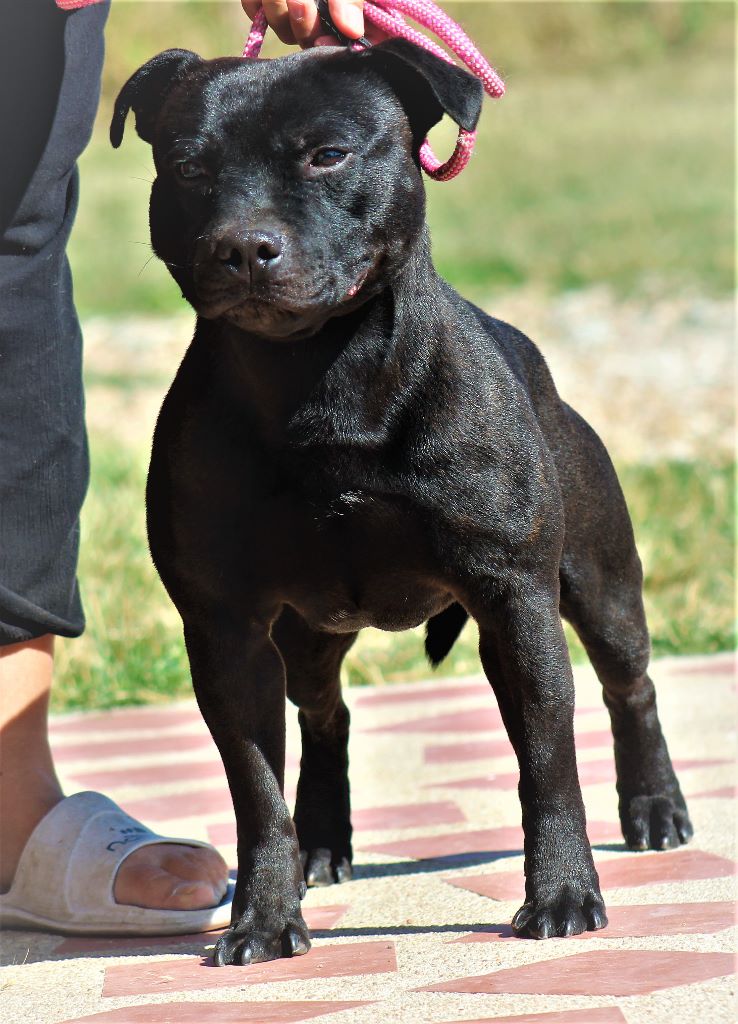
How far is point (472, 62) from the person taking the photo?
2822mm

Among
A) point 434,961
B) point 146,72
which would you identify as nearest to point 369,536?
point 434,961

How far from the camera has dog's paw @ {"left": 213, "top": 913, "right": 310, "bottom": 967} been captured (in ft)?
8.16

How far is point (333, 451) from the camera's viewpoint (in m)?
2.48

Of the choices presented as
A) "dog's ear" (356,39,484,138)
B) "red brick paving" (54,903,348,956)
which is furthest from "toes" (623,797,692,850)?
"dog's ear" (356,39,484,138)

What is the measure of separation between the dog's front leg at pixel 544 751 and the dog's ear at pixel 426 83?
80 cm

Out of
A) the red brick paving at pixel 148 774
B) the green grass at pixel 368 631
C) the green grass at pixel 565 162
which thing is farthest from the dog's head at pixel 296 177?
the green grass at pixel 565 162

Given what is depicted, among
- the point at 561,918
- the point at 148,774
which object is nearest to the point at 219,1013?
the point at 561,918

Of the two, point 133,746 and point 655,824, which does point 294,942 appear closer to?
point 655,824

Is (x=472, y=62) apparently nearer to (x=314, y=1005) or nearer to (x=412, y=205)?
(x=412, y=205)

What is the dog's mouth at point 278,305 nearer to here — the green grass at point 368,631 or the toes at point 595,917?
the toes at point 595,917

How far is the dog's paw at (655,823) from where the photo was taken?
10.2ft

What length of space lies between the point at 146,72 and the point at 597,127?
18566 mm

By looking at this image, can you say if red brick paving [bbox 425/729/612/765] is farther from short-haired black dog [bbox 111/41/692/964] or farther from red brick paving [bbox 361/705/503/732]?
short-haired black dog [bbox 111/41/692/964]

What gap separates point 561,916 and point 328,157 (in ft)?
4.30
